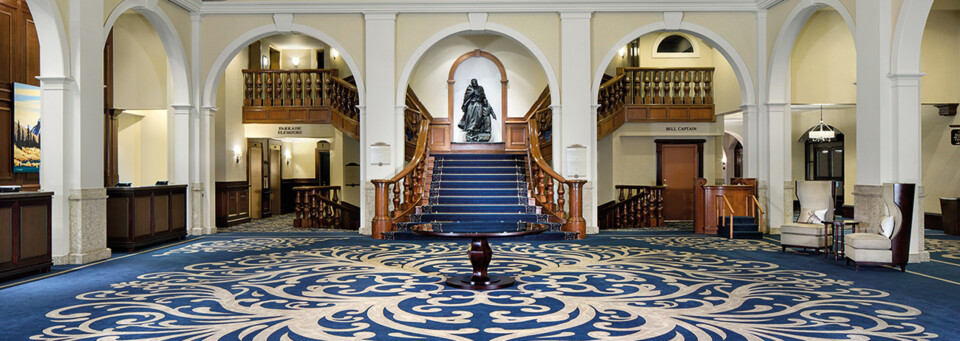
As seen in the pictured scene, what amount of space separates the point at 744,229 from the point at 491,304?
6452 mm

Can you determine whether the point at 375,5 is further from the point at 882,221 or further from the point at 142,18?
the point at 882,221

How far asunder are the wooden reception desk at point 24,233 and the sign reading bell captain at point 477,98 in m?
9.05

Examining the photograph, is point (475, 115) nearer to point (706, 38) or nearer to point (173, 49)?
point (706, 38)

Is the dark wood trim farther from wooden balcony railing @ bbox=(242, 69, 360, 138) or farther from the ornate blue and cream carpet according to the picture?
wooden balcony railing @ bbox=(242, 69, 360, 138)

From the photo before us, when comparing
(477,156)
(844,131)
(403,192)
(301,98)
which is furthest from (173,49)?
(844,131)

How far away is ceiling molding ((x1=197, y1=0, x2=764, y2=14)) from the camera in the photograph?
10.3 metres

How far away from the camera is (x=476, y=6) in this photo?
10.3 meters

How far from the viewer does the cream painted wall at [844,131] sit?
13.5 metres

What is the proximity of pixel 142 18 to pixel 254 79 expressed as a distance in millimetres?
3132

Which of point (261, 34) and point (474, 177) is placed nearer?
point (261, 34)

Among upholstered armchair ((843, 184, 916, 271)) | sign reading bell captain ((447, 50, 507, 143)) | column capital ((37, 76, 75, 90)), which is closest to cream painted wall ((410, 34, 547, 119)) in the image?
sign reading bell captain ((447, 50, 507, 143))

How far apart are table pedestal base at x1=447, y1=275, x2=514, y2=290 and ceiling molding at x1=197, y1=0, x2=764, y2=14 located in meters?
6.07

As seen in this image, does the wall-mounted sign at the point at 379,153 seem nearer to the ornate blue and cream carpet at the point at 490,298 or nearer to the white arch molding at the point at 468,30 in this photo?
the white arch molding at the point at 468,30

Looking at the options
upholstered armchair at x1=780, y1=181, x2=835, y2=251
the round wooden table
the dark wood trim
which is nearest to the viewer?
the round wooden table
